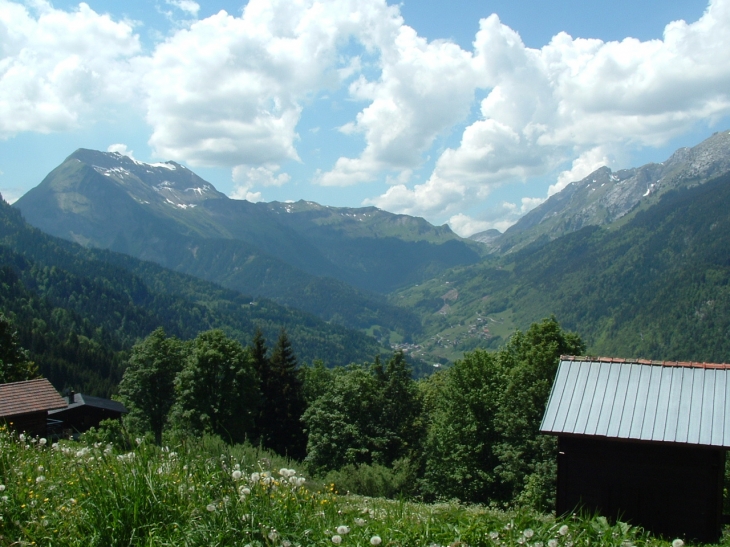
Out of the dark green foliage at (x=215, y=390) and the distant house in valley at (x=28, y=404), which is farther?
the dark green foliage at (x=215, y=390)

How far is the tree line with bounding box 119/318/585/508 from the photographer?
108 ft

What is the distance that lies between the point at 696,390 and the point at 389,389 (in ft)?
94.1

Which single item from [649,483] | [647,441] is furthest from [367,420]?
[647,441]

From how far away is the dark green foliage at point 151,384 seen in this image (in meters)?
48.3

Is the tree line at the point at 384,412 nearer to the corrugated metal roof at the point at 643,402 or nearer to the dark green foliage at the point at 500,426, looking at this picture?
the dark green foliage at the point at 500,426

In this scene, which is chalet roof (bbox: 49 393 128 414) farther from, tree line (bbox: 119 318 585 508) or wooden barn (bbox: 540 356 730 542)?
wooden barn (bbox: 540 356 730 542)

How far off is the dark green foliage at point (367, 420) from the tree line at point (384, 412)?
8 cm

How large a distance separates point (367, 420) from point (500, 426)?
11.1m

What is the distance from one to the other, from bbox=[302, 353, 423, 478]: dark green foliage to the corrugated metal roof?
24.3 m

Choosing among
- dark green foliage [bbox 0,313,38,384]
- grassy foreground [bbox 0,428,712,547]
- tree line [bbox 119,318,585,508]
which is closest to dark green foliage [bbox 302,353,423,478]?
tree line [bbox 119,318,585,508]

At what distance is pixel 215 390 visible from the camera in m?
42.3

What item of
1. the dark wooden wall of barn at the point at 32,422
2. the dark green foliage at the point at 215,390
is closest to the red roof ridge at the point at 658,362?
the dark wooden wall of barn at the point at 32,422

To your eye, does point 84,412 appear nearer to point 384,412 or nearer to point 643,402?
point 384,412

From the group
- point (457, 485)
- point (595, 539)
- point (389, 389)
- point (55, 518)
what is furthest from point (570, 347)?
A: point (55, 518)
